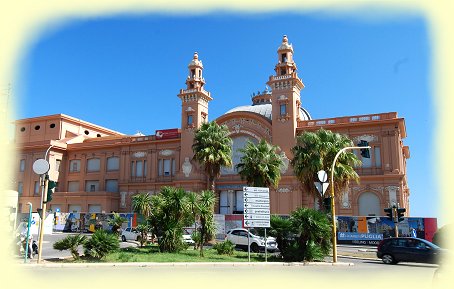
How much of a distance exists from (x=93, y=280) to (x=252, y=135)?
3522cm

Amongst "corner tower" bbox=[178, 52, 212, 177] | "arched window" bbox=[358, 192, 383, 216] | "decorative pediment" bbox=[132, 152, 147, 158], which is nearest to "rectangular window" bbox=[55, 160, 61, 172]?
"decorative pediment" bbox=[132, 152, 147, 158]

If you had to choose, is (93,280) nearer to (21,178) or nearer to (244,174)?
(244,174)

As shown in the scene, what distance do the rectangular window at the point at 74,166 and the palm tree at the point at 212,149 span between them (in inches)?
1001

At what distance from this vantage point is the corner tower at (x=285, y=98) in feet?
142

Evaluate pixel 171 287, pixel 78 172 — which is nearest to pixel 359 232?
pixel 171 287

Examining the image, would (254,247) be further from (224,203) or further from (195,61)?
(195,61)

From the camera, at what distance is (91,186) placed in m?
54.7

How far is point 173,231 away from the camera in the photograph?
22.6 meters

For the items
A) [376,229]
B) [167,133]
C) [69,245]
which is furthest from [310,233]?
[167,133]

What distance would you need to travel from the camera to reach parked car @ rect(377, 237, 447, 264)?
1925cm

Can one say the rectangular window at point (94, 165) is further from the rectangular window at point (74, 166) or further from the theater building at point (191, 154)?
the rectangular window at point (74, 166)

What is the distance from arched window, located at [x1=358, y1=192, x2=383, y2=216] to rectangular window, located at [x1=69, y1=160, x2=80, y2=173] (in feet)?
121

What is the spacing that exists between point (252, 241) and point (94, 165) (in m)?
35.4

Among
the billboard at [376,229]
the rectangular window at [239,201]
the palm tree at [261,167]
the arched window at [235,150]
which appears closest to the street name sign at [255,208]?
the palm tree at [261,167]
